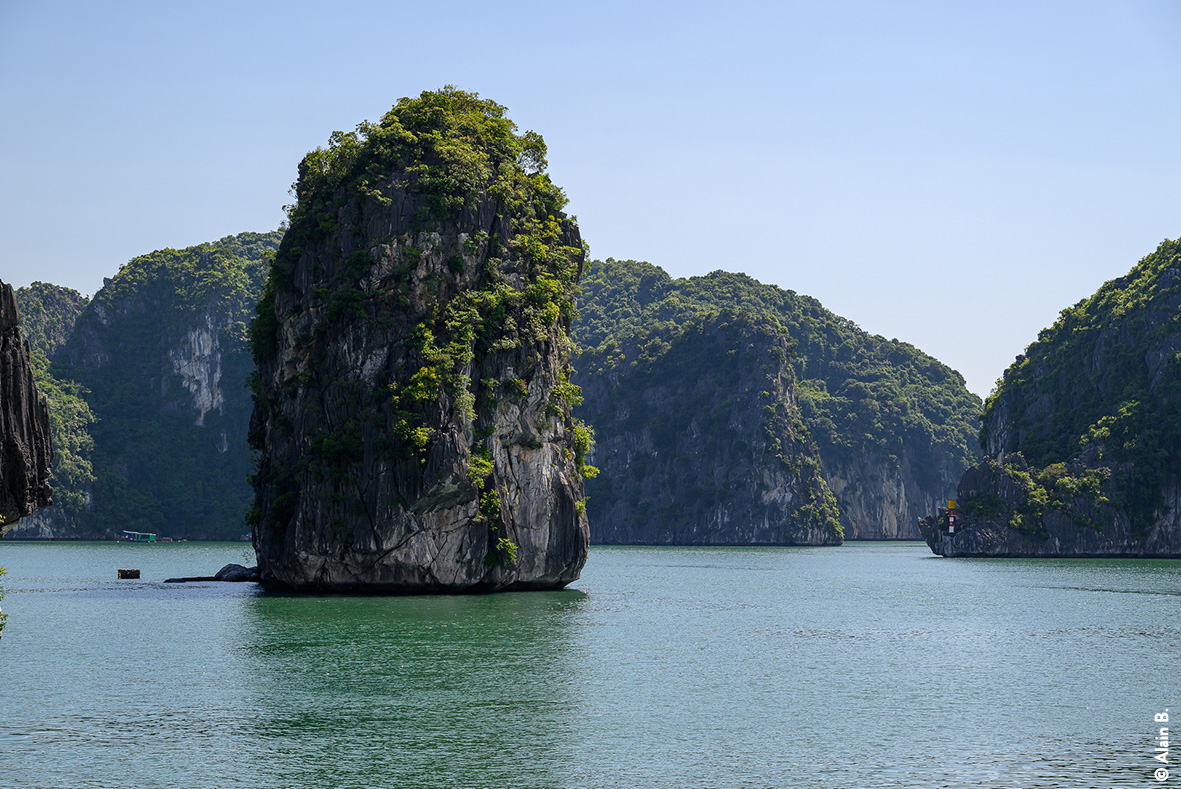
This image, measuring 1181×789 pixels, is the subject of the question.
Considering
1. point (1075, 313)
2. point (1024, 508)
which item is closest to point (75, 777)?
point (1024, 508)

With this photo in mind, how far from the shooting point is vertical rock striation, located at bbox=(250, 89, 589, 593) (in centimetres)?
5606

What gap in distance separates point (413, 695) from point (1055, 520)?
10125 centimetres

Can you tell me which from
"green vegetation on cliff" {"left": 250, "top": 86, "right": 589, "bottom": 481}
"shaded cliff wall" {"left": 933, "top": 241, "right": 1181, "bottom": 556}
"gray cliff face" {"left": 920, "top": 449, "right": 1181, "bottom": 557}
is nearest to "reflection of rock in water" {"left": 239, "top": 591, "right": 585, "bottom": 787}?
"green vegetation on cliff" {"left": 250, "top": 86, "right": 589, "bottom": 481}

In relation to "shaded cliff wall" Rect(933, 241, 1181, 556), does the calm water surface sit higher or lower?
lower

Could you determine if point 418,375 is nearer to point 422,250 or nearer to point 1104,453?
point 422,250

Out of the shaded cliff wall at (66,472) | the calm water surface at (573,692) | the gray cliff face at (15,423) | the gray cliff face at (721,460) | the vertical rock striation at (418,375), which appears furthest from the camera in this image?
the gray cliff face at (721,460)

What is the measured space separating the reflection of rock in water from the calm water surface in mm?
104

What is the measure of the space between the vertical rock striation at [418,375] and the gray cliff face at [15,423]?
33002 mm

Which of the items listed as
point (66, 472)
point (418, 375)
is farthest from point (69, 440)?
Answer: point (418, 375)

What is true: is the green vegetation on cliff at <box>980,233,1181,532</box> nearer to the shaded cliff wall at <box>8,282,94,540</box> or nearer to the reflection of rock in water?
the reflection of rock in water

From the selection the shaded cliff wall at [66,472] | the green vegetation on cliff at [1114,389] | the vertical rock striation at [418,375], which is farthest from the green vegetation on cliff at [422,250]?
the shaded cliff wall at [66,472]

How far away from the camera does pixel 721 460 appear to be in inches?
7421

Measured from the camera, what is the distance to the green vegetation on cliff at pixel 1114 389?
114938mm

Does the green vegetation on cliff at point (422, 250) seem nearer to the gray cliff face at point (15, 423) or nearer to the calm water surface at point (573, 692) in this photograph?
the calm water surface at point (573, 692)
